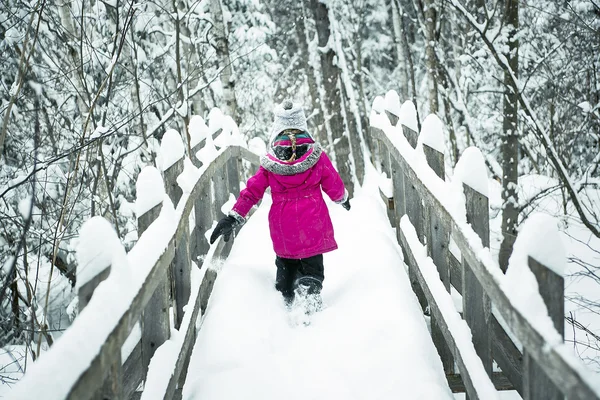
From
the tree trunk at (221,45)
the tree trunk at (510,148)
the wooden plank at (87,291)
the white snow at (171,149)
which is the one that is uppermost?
the tree trunk at (221,45)

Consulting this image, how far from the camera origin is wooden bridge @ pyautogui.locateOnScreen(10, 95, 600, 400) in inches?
69.4

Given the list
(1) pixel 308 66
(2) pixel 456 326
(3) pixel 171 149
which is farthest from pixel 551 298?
(1) pixel 308 66

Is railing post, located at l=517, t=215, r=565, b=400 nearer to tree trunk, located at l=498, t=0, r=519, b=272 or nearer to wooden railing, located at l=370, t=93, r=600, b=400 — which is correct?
wooden railing, located at l=370, t=93, r=600, b=400

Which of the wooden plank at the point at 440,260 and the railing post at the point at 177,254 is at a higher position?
the railing post at the point at 177,254

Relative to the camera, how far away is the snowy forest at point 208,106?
471 centimetres

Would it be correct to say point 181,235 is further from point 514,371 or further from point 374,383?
point 514,371

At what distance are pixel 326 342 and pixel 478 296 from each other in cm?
117

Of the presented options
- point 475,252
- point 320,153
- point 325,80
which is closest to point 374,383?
point 475,252

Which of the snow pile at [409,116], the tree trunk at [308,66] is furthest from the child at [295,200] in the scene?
the tree trunk at [308,66]

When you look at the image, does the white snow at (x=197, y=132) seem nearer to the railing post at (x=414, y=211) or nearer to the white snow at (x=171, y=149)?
the white snow at (x=171, y=149)

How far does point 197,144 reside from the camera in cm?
534

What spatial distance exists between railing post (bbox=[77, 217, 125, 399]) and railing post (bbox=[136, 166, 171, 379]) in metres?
0.82

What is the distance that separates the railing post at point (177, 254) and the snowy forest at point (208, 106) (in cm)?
49

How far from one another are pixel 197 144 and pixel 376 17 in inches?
688
